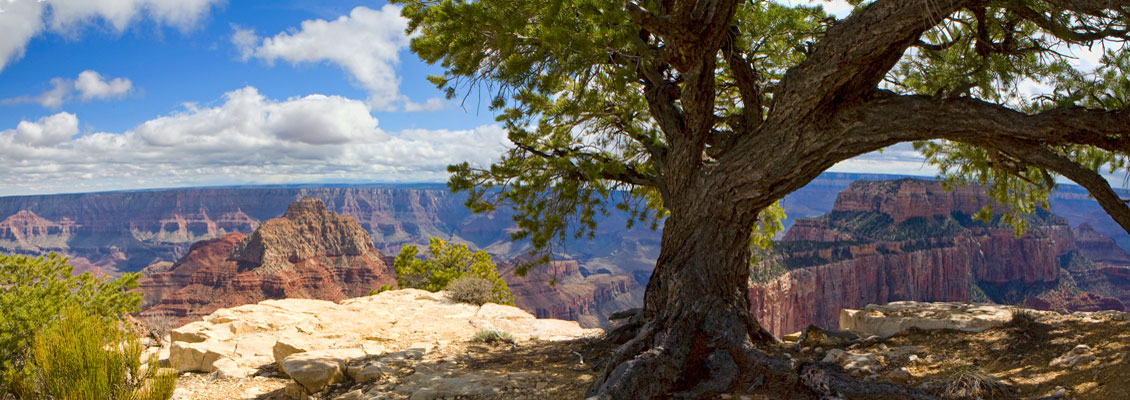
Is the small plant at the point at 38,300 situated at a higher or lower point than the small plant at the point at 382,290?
higher

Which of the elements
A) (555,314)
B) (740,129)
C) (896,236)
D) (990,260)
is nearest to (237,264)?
(555,314)

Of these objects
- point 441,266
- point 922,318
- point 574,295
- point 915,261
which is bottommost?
point 574,295

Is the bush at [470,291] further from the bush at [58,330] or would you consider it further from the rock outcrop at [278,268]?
the rock outcrop at [278,268]

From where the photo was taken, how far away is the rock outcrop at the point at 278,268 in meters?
91.4

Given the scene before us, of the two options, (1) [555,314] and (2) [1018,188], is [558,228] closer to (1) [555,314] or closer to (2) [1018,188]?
(2) [1018,188]

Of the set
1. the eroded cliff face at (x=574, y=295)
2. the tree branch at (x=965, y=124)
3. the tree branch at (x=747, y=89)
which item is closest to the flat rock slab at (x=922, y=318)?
the tree branch at (x=965, y=124)

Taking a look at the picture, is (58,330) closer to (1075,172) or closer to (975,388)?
(975,388)

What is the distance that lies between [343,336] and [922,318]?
9.31 meters

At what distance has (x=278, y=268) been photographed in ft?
320

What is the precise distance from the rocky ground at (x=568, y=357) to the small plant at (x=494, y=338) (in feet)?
0.19

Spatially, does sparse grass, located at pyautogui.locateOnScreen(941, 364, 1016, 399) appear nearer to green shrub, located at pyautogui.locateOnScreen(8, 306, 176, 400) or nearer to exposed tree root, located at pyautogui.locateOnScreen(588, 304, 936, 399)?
exposed tree root, located at pyautogui.locateOnScreen(588, 304, 936, 399)

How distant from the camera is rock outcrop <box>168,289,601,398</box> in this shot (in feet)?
24.6

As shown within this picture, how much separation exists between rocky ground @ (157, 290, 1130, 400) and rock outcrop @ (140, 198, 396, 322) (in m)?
86.2

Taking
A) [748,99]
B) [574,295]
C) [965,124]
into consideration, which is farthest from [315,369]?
[574,295]
